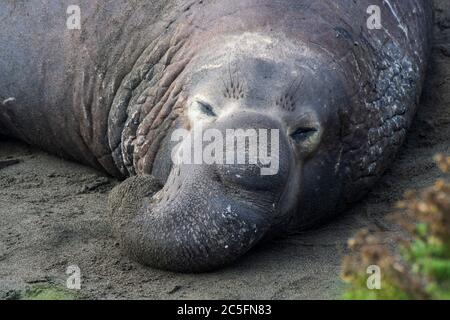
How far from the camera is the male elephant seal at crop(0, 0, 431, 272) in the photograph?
4676mm

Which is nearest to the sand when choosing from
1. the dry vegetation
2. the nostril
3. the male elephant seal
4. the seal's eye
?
the male elephant seal

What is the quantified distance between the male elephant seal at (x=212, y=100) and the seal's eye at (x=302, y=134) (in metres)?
0.01

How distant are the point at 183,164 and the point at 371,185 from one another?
3.94 feet

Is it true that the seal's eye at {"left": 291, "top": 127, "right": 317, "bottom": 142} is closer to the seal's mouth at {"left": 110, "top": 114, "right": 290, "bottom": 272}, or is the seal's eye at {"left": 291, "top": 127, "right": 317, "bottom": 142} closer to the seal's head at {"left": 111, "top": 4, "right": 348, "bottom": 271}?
the seal's head at {"left": 111, "top": 4, "right": 348, "bottom": 271}

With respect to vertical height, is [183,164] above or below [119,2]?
below

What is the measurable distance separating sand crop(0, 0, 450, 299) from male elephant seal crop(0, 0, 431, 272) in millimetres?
93

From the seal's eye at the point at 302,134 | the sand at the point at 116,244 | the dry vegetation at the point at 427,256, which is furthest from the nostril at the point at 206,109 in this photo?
the dry vegetation at the point at 427,256

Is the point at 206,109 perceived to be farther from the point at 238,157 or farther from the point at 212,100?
the point at 238,157

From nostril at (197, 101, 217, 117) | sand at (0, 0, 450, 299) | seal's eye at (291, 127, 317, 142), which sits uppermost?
nostril at (197, 101, 217, 117)

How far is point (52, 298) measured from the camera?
4.51 m

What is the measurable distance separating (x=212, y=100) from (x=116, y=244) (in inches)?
31.7

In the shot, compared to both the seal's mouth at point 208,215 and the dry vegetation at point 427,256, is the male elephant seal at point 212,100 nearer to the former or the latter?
the seal's mouth at point 208,215
